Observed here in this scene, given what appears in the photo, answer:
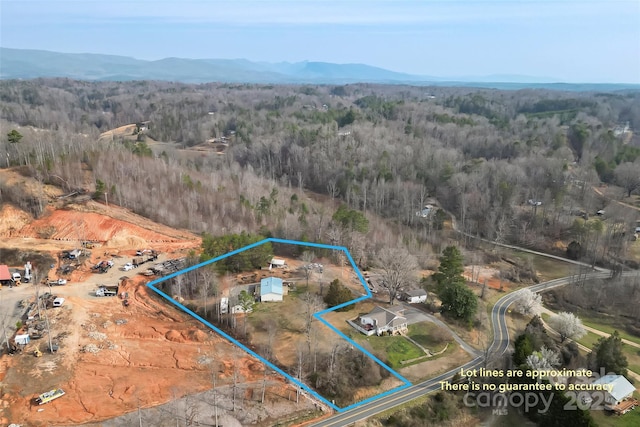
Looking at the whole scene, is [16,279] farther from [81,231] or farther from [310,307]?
[310,307]

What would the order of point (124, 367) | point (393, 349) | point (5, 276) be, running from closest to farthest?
point (124, 367) < point (393, 349) < point (5, 276)

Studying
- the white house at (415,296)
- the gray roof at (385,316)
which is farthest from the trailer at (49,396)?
the white house at (415,296)

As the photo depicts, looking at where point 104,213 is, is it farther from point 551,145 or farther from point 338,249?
point 551,145

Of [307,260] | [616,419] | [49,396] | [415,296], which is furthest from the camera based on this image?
A: [307,260]

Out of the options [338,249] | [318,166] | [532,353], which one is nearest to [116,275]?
[338,249]

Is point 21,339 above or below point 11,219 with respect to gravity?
below

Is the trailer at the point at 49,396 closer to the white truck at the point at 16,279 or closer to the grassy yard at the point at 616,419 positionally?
the white truck at the point at 16,279

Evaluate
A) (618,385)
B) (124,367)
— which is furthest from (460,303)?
(124,367)

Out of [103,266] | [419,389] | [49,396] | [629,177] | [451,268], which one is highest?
[629,177]
